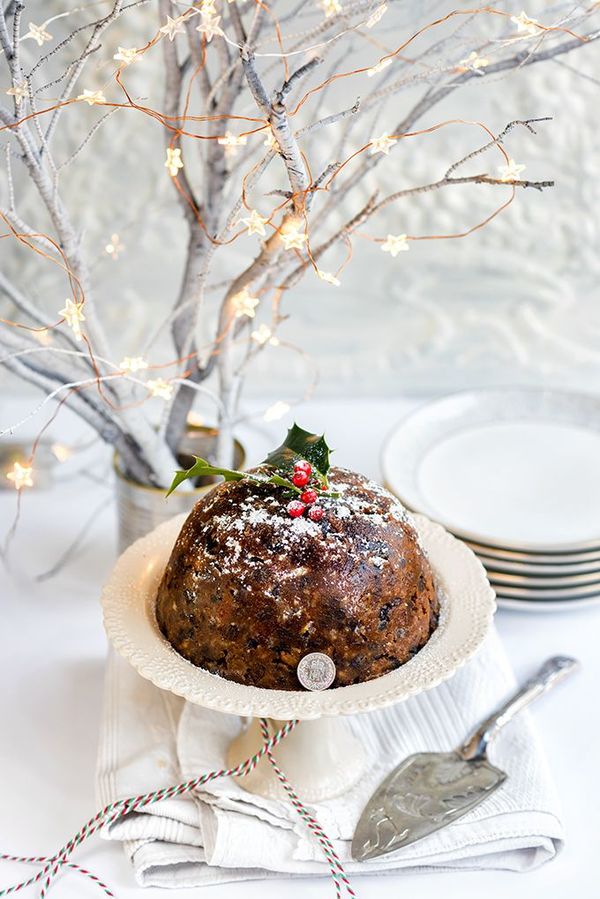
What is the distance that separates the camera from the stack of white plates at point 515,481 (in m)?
1.14

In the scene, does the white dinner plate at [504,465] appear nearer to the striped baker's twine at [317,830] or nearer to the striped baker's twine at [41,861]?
the striped baker's twine at [317,830]

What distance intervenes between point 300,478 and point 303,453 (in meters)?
0.04

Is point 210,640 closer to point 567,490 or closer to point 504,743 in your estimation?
point 504,743

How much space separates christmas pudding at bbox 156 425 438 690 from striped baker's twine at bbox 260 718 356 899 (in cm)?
11

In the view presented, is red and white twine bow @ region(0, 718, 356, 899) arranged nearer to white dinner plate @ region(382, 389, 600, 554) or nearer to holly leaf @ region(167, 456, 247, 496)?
holly leaf @ region(167, 456, 247, 496)

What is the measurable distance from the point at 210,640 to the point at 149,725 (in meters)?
0.18

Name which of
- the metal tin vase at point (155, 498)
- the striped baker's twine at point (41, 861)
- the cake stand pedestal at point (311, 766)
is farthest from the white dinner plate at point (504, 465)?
the striped baker's twine at point (41, 861)

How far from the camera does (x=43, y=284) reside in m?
1.55

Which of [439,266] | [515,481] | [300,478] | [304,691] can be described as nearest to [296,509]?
[300,478]

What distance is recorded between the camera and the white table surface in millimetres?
836

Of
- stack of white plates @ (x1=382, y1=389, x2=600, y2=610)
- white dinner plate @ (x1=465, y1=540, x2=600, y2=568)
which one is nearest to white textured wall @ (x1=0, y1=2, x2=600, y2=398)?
stack of white plates @ (x1=382, y1=389, x2=600, y2=610)

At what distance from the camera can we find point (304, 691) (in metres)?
0.80

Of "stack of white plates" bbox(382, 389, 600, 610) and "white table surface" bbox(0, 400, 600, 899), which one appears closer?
"white table surface" bbox(0, 400, 600, 899)

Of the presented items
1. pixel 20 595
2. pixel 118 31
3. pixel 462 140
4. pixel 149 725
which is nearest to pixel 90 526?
pixel 20 595
